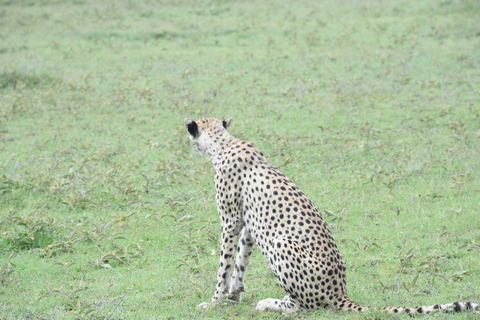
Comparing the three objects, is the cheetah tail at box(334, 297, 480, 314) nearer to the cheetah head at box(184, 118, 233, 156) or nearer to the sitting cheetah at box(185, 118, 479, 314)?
the sitting cheetah at box(185, 118, 479, 314)

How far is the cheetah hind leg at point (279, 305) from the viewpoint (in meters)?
5.32

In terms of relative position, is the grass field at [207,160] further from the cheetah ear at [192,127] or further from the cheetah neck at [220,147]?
the cheetah ear at [192,127]

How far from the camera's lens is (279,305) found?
542 cm

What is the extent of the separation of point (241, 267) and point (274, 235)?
0.62 meters

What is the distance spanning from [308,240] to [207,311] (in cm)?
114

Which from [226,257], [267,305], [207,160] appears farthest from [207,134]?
[207,160]

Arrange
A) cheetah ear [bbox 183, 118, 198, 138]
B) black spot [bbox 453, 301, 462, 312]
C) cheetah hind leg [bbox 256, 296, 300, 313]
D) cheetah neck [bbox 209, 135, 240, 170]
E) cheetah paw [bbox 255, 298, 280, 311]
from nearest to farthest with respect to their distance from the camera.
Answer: black spot [bbox 453, 301, 462, 312], cheetah hind leg [bbox 256, 296, 300, 313], cheetah paw [bbox 255, 298, 280, 311], cheetah neck [bbox 209, 135, 240, 170], cheetah ear [bbox 183, 118, 198, 138]

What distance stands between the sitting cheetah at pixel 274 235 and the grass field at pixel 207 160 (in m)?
0.19

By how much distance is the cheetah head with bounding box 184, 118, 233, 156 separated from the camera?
6.21 m

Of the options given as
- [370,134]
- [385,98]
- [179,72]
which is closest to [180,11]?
[179,72]

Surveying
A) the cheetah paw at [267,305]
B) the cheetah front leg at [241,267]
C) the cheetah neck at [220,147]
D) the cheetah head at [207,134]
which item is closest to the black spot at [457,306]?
the cheetah paw at [267,305]

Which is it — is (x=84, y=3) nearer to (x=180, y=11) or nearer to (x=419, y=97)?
(x=180, y=11)

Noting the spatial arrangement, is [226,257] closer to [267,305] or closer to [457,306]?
[267,305]

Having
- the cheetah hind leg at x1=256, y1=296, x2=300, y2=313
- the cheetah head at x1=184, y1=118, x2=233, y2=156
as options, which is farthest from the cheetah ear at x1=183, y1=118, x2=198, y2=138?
the cheetah hind leg at x1=256, y1=296, x2=300, y2=313
